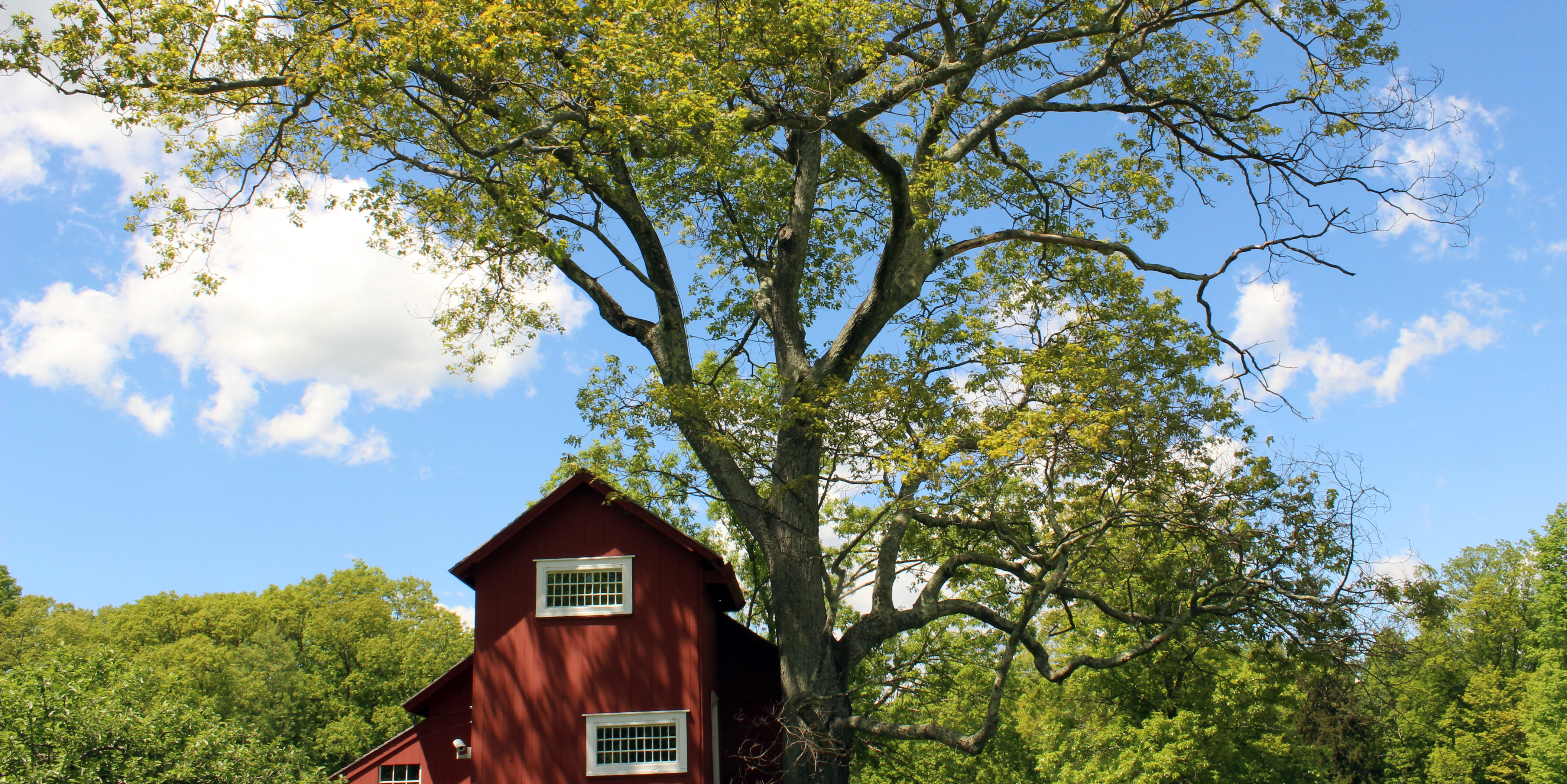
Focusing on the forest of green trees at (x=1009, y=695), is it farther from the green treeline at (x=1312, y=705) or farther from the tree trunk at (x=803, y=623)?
the tree trunk at (x=803, y=623)

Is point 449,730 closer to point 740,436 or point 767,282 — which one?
point 740,436

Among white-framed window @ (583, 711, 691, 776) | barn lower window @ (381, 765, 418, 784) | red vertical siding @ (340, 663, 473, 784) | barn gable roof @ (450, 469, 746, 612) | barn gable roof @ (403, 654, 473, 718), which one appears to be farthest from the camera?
barn lower window @ (381, 765, 418, 784)

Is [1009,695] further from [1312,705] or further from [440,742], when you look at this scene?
[440,742]

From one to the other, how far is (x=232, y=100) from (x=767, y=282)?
8.12 meters

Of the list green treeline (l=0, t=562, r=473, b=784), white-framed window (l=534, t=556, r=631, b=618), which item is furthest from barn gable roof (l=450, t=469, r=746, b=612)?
green treeline (l=0, t=562, r=473, b=784)

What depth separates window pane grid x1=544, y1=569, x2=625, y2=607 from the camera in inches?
603

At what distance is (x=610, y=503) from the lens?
15.1m

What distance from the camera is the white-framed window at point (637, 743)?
570 inches

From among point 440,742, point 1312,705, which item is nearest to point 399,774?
point 440,742

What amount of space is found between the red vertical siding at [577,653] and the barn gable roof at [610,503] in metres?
0.13

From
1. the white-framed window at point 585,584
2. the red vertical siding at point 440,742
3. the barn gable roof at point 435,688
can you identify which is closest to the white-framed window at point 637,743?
the white-framed window at point 585,584

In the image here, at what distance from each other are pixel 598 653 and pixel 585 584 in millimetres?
1174

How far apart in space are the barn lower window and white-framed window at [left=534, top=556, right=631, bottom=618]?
5.32 m

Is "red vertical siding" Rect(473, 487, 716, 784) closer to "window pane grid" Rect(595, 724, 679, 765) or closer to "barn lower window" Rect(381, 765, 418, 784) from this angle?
"window pane grid" Rect(595, 724, 679, 765)
